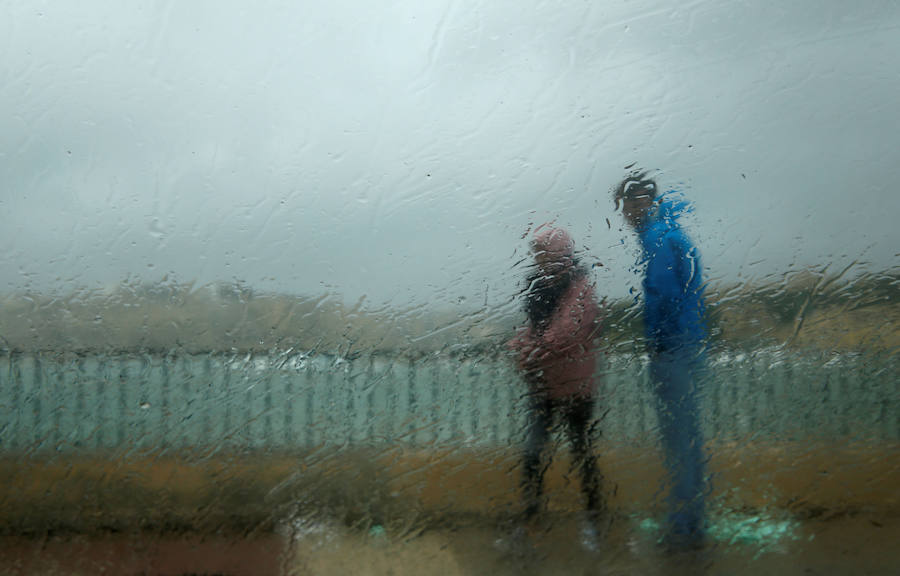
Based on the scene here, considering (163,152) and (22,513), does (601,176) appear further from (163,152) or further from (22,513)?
(22,513)

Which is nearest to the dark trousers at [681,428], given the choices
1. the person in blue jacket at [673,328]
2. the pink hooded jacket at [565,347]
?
the person in blue jacket at [673,328]

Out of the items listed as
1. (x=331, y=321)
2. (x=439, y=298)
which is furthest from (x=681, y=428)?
(x=331, y=321)

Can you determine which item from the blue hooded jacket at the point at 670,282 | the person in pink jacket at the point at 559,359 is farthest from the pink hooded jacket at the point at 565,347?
the blue hooded jacket at the point at 670,282

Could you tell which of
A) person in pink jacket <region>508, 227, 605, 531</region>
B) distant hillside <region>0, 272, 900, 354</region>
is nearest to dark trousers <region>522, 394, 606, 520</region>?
person in pink jacket <region>508, 227, 605, 531</region>

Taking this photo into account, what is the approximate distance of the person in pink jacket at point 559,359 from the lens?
105 centimetres

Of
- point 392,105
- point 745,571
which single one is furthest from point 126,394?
point 745,571

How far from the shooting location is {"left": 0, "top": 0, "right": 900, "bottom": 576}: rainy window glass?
3.43ft

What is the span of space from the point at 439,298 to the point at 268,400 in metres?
0.32

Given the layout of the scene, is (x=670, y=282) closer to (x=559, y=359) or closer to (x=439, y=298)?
(x=559, y=359)

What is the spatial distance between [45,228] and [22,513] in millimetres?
475

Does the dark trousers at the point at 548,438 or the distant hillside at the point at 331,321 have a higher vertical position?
the distant hillside at the point at 331,321

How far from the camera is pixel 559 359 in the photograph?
41.6 inches

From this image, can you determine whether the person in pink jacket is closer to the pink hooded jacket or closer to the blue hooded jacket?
the pink hooded jacket

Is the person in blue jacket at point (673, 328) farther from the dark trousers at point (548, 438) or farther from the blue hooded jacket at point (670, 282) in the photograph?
the dark trousers at point (548, 438)
